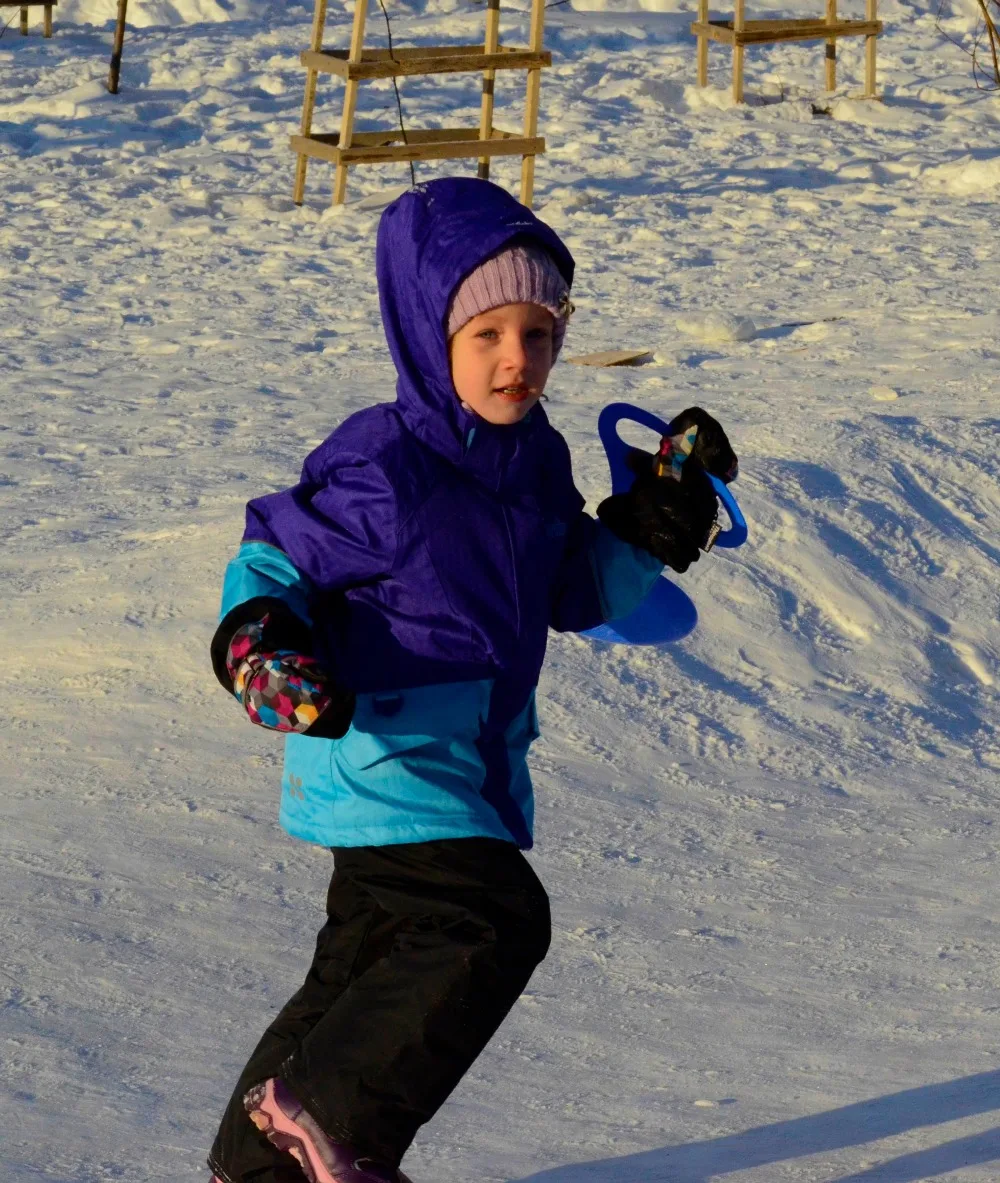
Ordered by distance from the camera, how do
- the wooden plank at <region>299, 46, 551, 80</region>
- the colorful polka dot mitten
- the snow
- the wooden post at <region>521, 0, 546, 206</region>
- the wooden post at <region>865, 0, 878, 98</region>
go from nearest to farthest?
1. the colorful polka dot mitten
2. the snow
3. the wooden plank at <region>299, 46, 551, 80</region>
4. the wooden post at <region>521, 0, 546, 206</region>
5. the wooden post at <region>865, 0, 878, 98</region>

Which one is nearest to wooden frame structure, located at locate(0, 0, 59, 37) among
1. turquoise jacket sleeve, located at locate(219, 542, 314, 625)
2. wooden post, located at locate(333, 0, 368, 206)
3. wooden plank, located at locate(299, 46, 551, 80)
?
wooden plank, located at locate(299, 46, 551, 80)

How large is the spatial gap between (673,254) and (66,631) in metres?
5.76

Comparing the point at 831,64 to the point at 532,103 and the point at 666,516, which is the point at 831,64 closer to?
the point at 532,103

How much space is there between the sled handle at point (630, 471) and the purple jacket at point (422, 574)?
22 centimetres

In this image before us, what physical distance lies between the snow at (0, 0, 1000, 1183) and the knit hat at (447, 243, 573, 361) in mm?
1195

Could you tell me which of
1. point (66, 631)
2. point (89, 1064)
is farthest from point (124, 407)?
point (89, 1064)

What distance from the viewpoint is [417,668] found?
89.2 inches

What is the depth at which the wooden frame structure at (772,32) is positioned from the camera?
12.1 metres

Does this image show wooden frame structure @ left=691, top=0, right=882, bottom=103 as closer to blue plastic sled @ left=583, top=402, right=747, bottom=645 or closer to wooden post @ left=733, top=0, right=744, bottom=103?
wooden post @ left=733, top=0, right=744, bottom=103

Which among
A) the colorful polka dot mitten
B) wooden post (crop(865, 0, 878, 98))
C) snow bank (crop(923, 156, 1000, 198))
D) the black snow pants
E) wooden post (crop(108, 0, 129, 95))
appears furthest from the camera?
wooden post (crop(865, 0, 878, 98))

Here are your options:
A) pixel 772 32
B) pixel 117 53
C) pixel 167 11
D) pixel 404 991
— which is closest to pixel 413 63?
pixel 117 53

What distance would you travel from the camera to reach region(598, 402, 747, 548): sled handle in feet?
8.34

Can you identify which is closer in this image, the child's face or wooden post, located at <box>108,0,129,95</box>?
the child's face

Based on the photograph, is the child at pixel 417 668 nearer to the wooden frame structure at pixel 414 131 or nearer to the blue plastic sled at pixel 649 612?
the blue plastic sled at pixel 649 612
